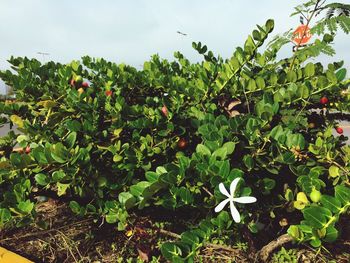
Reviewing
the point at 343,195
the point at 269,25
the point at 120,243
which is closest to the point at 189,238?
the point at 343,195

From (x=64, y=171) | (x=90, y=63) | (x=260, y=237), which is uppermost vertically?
(x=90, y=63)

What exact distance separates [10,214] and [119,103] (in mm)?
766

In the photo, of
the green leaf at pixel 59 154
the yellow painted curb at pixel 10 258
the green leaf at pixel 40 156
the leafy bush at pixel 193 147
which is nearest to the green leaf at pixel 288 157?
the leafy bush at pixel 193 147

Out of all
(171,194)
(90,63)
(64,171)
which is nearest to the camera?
(171,194)

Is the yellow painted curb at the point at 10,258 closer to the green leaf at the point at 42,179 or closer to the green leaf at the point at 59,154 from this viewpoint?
the green leaf at the point at 42,179

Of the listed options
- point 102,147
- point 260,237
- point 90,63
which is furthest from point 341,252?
point 90,63

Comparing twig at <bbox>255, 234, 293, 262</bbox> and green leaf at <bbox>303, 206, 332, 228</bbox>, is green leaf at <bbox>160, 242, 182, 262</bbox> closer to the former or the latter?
green leaf at <bbox>303, 206, 332, 228</bbox>

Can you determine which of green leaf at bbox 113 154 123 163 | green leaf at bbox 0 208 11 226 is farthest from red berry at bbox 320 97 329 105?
green leaf at bbox 0 208 11 226

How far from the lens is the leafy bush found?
1.52 metres

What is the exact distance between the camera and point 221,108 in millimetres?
2203

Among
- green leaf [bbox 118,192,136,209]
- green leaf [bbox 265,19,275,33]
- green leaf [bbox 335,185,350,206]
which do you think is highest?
green leaf [bbox 265,19,275,33]

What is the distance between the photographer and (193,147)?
217 cm

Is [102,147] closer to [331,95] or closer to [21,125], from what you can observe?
[21,125]

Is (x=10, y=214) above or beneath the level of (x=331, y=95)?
beneath
